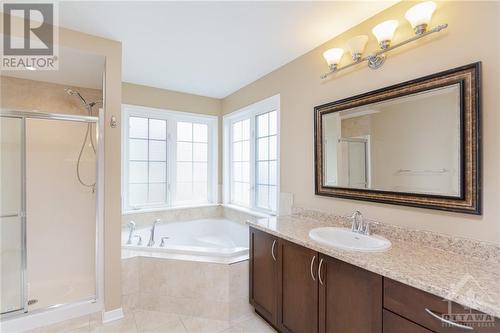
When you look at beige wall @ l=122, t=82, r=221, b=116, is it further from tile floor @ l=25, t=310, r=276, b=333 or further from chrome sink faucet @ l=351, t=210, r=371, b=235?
chrome sink faucet @ l=351, t=210, r=371, b=235

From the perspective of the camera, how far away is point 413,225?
1.54 metres

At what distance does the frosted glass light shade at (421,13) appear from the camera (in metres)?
1.40

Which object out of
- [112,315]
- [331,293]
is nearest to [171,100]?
[112,315]

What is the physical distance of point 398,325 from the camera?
1.11m

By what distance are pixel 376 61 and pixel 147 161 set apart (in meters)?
2.96

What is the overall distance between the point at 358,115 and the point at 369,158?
0.35 m

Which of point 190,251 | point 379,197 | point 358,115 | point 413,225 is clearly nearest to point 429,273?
point 413,225

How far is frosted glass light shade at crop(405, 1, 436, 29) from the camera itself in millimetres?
1397

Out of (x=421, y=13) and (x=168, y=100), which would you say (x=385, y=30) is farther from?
(x=168, y=100)

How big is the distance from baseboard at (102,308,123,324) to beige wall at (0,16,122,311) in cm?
3

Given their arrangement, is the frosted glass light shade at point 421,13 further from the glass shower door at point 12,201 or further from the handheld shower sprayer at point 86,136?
the glass shower door at point 12,201

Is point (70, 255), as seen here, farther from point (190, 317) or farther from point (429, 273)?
point (429, 273)

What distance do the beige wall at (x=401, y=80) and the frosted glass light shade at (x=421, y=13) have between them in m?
0.07

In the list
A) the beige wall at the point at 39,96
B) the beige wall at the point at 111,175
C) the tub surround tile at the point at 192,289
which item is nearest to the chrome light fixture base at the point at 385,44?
the tub surround tile at the point at 192,289
